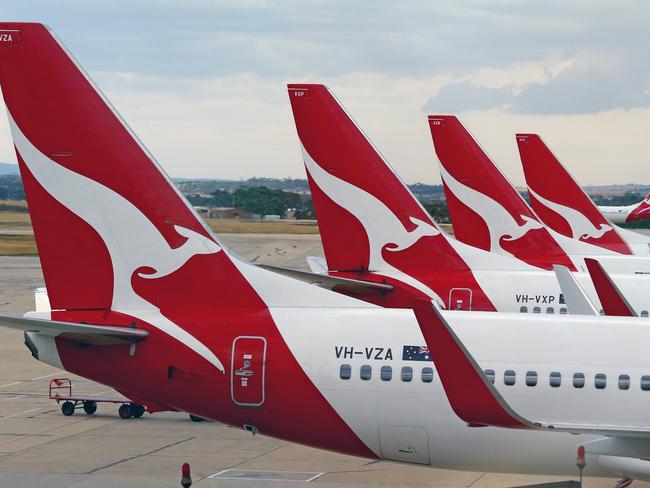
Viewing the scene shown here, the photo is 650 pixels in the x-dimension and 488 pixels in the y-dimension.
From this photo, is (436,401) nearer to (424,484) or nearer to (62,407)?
(424,484)

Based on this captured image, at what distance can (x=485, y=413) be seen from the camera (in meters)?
17.6

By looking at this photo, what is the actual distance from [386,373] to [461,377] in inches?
132

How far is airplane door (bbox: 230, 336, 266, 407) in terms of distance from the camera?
2094 cm

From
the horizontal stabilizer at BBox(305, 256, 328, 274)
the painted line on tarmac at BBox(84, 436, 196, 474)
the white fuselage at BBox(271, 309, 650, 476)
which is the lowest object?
the painted line on tarmac at BBox(84, 436, 196, 474)

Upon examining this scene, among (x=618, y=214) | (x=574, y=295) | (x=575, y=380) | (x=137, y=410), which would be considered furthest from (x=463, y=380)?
(x=618, y=214)

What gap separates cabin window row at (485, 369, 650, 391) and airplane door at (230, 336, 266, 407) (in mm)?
3999

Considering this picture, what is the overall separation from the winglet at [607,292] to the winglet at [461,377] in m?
6.57

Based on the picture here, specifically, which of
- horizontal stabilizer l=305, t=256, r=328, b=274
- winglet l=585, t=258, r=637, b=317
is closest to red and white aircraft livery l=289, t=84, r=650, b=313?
horizontal stabilizer l=305, t=256, r=328, b=274

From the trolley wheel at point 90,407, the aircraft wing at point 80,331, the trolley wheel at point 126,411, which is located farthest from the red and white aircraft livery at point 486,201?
the aircraft wing at point 80,331

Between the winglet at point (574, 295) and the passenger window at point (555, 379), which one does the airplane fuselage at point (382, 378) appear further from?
the winglet at point (574, 295)

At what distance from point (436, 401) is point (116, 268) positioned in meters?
6.39

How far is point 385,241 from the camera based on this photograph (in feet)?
109

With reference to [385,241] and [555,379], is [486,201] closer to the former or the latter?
[385,241]

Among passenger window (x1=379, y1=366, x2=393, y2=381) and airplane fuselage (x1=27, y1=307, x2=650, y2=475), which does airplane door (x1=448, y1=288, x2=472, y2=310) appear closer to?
airplane fuselage (x1=27, y1=307, x2=650, y2=475)
